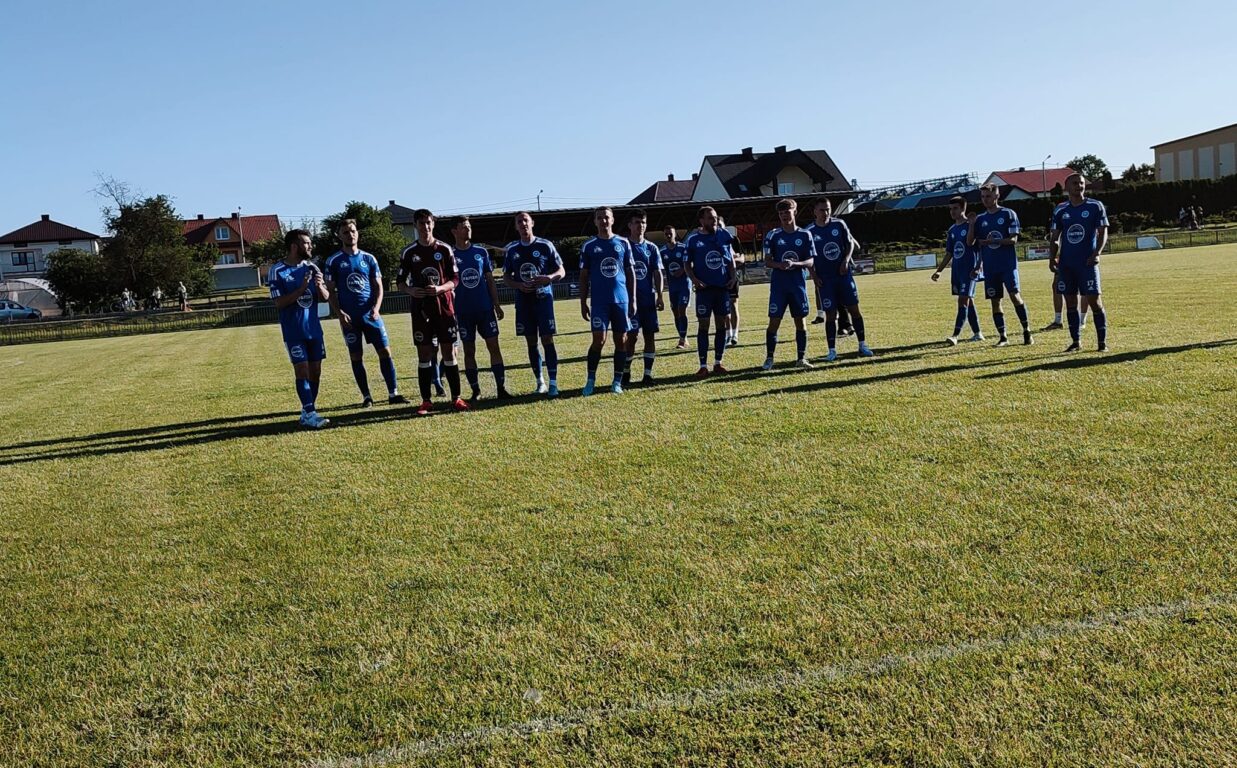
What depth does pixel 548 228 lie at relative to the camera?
59.3 metres

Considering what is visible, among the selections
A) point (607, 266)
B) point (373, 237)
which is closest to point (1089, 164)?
point (373, 237)

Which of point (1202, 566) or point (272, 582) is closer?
point (1202, 566)

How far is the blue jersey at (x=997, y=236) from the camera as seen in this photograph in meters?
12.4

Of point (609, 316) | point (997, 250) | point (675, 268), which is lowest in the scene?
point (609, 316)

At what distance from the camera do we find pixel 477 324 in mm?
10555

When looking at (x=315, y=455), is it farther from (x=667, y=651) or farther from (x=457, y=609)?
(x=667, y=651)

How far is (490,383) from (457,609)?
8.22 m

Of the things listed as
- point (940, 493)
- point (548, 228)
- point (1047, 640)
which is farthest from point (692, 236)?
point (548, 228)

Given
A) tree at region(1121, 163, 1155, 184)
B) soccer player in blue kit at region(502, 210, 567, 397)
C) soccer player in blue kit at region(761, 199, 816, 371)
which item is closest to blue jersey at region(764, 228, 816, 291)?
soccer player in blue kit at region(761, 199, 816, 371)

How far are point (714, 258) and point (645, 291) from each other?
947 mm

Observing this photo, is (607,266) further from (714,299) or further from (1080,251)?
(1080,251)

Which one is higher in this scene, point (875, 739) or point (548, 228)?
point (548, 228)

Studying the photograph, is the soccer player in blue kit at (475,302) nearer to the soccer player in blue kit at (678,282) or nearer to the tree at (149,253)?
the soccer player in blue kit at (678,282)

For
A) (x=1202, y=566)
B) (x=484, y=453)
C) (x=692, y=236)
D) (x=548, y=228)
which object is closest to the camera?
(x=1202, y=566)
